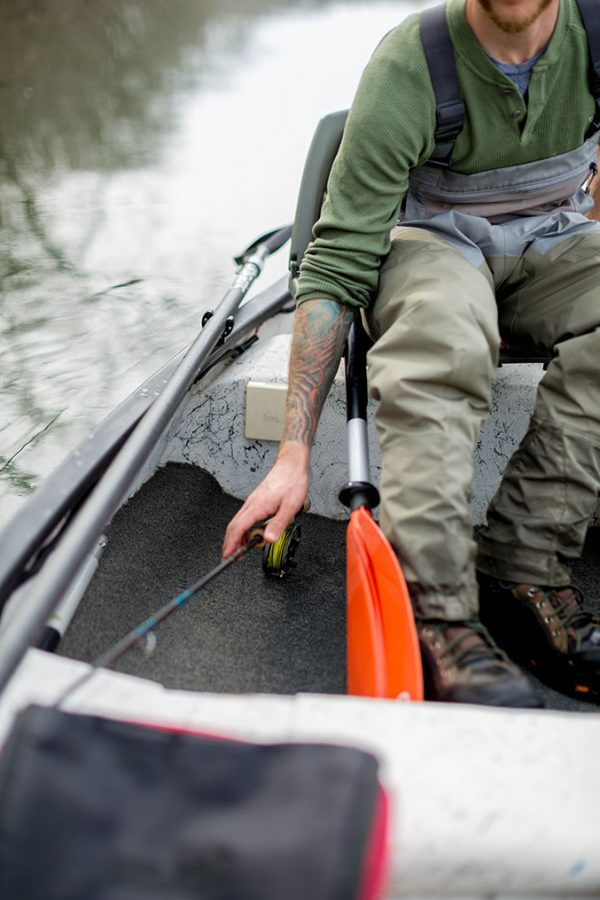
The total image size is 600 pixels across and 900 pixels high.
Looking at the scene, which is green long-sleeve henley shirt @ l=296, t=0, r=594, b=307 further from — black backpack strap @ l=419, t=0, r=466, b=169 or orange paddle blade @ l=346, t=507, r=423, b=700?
orange paddle blade @ l=346, t=507, r=423, b=700

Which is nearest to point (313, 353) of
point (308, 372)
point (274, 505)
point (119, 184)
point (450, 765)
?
point (308, 372)

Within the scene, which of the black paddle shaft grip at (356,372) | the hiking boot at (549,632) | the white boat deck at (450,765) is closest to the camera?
the white boat deck at (450,765)

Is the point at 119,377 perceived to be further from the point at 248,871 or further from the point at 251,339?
the point at 248,871

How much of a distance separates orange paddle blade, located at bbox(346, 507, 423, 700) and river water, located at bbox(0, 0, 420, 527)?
1969mm

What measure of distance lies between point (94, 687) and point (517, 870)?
0.46 metres

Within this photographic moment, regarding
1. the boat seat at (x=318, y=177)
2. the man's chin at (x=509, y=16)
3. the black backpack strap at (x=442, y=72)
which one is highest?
the man's chin at (x=509, y=16)

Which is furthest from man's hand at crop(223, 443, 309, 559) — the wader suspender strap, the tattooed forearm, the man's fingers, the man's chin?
the man's chin

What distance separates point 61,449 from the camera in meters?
3.42

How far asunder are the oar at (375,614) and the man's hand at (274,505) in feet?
0.27

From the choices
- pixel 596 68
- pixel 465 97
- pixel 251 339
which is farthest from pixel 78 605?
pixel 596 68

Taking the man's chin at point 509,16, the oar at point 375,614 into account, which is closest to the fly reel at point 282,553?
the oar at point 375,614

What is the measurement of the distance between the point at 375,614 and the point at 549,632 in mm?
327

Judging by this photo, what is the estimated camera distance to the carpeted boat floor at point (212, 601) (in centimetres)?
152

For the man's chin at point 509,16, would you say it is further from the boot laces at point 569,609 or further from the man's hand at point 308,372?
the boot laces at point 569,609
